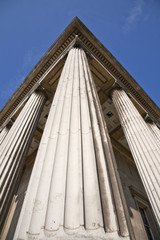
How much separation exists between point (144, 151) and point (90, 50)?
11.1m

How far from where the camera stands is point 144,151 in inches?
321

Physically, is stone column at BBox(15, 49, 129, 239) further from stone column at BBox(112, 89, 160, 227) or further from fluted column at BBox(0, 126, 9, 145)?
fluted column at BBox(0, 126, 9, 145)

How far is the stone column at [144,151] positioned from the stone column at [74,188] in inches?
166

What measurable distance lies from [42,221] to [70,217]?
16.5 inches

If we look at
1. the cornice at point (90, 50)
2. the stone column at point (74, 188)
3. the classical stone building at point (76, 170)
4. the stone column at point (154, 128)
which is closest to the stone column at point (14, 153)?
the classical stone building at point (76, 170)

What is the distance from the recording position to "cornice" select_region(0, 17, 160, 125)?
14.7 meters

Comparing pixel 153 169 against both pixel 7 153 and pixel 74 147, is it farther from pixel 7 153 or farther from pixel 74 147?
pixel 7 153

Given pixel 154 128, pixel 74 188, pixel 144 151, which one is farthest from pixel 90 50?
pixel 74 188

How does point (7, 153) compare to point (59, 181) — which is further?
point (7, 153)

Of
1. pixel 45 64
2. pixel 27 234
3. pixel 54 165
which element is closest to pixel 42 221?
pixel 27 234

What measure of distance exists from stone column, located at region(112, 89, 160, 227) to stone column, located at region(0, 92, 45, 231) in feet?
18.3

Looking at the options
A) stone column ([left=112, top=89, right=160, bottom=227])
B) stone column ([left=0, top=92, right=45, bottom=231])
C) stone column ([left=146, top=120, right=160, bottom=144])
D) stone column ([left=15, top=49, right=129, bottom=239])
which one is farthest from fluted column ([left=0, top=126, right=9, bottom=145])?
stone column ([left=146, top=120, right=160, bottom=144])

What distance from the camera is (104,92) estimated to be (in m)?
15.1

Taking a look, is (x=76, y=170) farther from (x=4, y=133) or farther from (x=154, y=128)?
(x=4, y=133)
